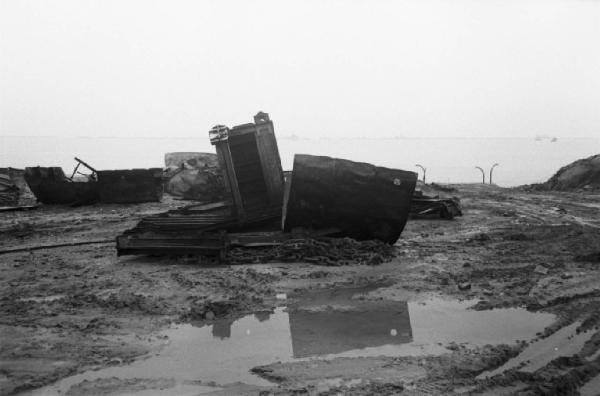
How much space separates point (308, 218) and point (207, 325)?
4.03 metres

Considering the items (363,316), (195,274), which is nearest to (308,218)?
(195,274)

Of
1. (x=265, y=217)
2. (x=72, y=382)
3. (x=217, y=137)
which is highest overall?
(x=217, y=137)

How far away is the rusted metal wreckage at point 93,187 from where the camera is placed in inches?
722

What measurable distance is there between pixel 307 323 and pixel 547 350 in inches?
98.8

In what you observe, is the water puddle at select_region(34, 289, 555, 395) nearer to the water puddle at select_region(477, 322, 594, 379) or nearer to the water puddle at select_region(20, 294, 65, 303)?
the water puddle at select_region(477, 322, 594, 379)

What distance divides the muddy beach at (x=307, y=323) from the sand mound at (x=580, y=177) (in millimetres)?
14473

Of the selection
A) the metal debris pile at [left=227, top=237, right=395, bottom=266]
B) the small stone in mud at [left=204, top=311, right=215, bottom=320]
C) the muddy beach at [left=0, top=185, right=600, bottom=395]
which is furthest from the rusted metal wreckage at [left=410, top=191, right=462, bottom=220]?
the small stone in mud at [left=204, top=311, right=215, bottom=320]

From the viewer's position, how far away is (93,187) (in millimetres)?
18594

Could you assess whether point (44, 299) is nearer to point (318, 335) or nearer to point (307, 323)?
point (307, 323)

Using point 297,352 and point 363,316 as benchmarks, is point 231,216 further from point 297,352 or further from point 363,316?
point 297,352

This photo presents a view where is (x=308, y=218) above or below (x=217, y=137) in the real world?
below

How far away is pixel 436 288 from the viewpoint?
7059mm

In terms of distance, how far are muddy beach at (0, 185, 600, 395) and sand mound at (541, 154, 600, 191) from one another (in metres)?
14.5

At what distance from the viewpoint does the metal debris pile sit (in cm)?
857
